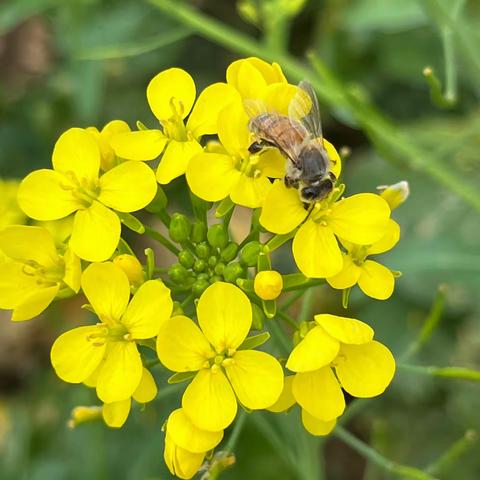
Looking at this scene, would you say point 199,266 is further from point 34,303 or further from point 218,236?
point 34,303

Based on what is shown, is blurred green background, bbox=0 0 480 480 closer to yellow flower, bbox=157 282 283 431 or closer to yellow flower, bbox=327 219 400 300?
yellow flower, bbox=327 219 400 300

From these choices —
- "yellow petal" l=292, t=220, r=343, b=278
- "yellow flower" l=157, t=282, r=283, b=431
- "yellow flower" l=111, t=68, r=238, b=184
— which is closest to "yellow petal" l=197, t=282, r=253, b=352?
"yellow flower" l=157, t=282, r=283, b=431

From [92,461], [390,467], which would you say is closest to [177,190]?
[92,461]

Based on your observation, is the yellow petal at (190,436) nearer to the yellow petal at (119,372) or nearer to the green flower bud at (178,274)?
the yellow petal at (119,372)

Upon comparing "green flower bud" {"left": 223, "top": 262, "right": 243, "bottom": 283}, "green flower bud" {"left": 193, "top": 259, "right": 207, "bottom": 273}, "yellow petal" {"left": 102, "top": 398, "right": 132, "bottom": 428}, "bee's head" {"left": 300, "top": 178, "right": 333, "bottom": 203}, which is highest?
"bee's head" {"left": 300, "top": 178, "right": 333, "bottom": 203}

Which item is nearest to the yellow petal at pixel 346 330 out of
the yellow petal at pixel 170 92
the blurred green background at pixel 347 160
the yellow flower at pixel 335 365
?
the yellow flower at pixel 335 365

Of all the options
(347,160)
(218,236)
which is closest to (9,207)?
(218,236)
